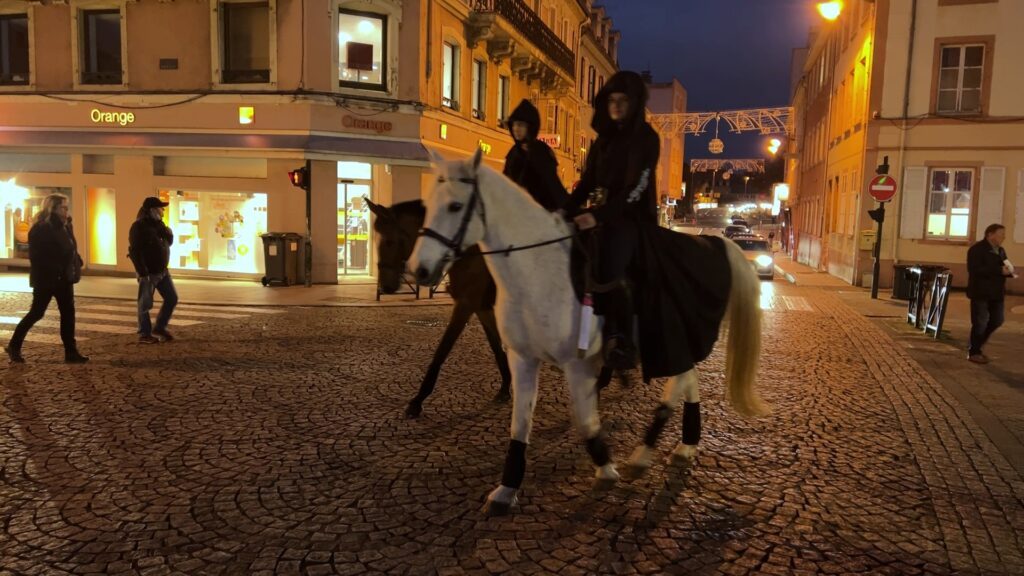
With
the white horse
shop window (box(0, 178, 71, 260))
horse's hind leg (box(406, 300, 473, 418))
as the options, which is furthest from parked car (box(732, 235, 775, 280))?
shop window (box(0, 178, 71, 260))

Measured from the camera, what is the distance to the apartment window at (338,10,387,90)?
18.0 meters

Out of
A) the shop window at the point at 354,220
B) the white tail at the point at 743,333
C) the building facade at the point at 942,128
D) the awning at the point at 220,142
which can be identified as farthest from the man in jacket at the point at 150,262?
the building facade at the point at 942,128

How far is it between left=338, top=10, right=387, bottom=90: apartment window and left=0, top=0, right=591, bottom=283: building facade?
0.03 meters

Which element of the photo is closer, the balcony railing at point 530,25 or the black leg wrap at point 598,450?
the black leg wrap at point 598,450

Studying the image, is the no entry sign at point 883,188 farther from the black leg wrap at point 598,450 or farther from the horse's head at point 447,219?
the horse's head at point 447,219

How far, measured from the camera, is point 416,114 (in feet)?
61.1

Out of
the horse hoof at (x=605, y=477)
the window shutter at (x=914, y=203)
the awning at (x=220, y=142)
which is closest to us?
the horse hoof at (x=605, y=477)

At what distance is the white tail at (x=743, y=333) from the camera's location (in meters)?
5.34

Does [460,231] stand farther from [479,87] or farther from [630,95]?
[479,87]

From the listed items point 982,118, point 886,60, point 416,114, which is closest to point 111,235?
point 416,114

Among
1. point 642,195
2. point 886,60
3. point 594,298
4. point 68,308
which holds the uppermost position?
point 886,60

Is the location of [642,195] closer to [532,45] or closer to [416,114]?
[416,114]

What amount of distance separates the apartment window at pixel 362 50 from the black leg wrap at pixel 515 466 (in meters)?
15.4

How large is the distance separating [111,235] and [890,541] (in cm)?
2000
